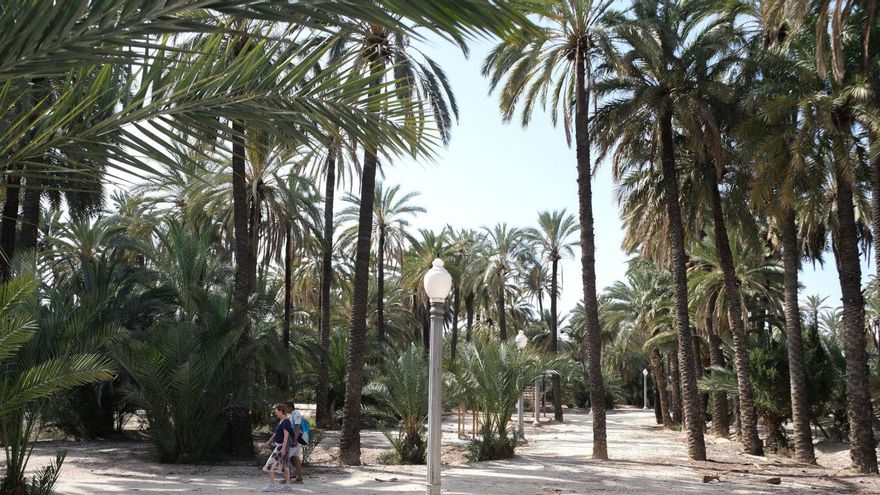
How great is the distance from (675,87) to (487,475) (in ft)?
36.3

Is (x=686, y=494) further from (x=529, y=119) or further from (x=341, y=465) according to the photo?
(x=529, y=119)

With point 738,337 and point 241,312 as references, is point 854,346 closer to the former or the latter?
point 738,337

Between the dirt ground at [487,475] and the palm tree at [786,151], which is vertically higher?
the palm tree at [786,151]

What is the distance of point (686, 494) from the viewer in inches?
514

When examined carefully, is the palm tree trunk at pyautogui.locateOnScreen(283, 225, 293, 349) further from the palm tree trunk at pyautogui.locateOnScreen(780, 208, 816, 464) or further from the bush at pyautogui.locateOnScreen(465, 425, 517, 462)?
the palm tree trunk at pyautogui.locateOnScreen(780, 208, 816, 464)

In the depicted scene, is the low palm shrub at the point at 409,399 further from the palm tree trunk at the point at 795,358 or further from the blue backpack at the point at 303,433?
the palm tree trunk at the point at 795,358

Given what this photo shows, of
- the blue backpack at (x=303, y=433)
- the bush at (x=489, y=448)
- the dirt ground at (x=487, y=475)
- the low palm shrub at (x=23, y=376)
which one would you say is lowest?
the dirt ground at (x=487, y=475)

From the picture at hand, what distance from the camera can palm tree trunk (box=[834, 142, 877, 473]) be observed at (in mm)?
16359

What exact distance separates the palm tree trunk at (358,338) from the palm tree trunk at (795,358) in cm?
1038

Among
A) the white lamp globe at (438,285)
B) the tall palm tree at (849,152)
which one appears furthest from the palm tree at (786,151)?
the white lamp globe at (438,285)

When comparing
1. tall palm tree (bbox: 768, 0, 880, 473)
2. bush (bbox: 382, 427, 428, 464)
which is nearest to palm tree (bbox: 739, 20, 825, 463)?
tall palm tree (bbox: 768, 0, 880, 473)

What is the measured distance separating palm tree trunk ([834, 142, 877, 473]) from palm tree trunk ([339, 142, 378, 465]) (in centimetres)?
1058

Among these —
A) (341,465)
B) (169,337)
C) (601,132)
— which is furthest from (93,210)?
(601,132)

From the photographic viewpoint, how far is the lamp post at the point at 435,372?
336 inches
